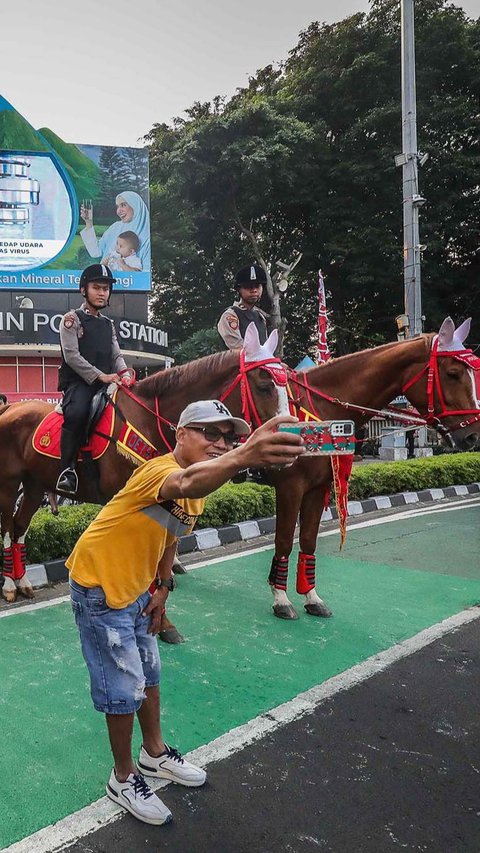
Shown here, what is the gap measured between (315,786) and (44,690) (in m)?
1.67

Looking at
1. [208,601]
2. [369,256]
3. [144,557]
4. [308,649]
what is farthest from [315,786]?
[369,256]

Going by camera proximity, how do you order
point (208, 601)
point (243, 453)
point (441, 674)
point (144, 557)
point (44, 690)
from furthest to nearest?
point (208, 601) → point (441, 674) → point (44, 690) → point (144, 557) → point (243, 453)

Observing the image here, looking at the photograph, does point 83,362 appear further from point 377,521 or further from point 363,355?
point 377,521

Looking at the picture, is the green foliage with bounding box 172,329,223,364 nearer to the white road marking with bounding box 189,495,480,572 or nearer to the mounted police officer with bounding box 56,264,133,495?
the white road marking with bounding box 189,495,480,572

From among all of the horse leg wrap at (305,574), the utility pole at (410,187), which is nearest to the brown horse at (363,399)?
the horse leg wrap at (305,574)

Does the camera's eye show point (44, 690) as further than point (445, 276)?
No

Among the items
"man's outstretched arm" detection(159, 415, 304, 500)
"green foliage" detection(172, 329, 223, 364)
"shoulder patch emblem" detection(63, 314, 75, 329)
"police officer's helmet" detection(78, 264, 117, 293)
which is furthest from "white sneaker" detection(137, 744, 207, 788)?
"green foliage" detection(172, 329, 223, 364)

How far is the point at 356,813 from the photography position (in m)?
2.40

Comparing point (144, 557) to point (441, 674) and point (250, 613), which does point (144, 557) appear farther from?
point (250, 613)

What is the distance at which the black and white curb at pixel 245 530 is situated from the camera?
5617 mm

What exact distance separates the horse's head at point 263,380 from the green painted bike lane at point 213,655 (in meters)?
1.54

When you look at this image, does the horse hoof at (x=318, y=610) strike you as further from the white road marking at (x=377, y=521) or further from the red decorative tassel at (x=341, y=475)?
the white road marking at (x=377, y=521)

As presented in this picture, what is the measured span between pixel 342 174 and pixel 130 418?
2108cm

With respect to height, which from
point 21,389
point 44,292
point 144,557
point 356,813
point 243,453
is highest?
point 44,292
